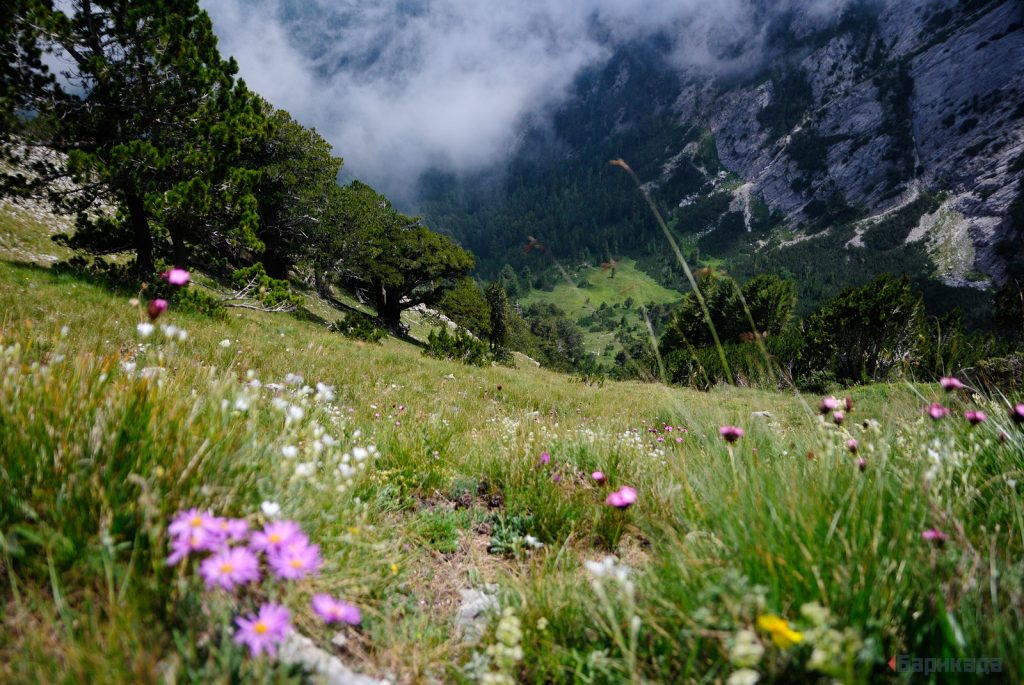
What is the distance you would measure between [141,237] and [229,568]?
15558 mm

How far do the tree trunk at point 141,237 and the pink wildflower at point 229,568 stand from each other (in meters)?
14.8

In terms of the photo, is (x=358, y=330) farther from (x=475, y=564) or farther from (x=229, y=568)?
(x=229, y=568)

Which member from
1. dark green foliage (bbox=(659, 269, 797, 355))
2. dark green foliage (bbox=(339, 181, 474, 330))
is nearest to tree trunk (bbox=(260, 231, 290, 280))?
dark green foliage (bbox=(339, 181, 474, 330))

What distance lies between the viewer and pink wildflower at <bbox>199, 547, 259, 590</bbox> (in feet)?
4.25

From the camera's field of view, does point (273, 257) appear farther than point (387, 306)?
No

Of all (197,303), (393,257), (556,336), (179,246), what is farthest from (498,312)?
(556,336)

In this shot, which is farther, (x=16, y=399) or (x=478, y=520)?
(x=478, y=520)

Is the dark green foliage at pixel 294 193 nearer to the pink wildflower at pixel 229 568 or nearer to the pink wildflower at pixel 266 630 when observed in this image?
the pink wildflower at pixel 229 568

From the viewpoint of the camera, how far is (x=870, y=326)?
97.0 ft

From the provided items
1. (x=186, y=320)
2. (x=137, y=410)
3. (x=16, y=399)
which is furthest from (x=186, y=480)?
(x=186, y=320)

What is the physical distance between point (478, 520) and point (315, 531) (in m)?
1.73

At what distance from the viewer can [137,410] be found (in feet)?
6.29

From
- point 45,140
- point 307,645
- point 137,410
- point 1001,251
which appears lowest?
point 307,645

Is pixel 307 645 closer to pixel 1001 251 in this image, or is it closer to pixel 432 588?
pixel 432 588
